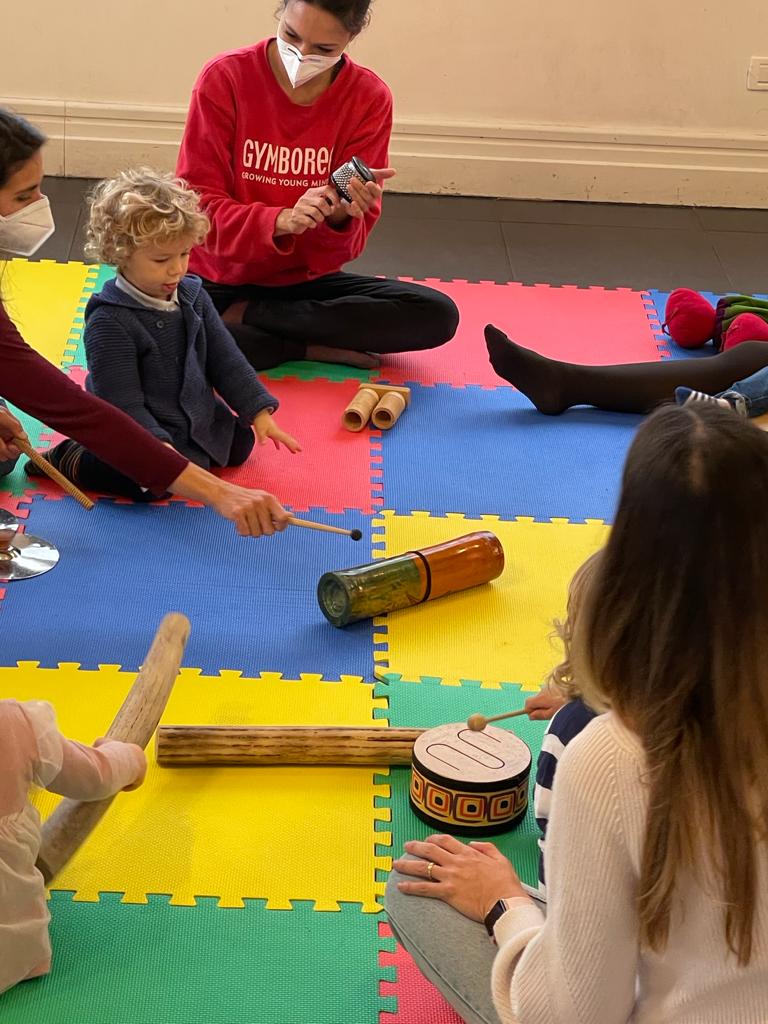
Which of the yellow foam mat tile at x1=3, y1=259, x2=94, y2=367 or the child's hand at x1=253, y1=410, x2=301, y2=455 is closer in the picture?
the child's hand at x1=253, y1=410, x2=301, y2=455

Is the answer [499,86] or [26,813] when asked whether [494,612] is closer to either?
[26,813]

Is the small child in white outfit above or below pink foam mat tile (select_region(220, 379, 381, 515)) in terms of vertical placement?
above

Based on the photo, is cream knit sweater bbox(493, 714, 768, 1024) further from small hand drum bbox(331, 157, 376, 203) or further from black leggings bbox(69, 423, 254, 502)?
small hand drum bbox(331, 157, 376, 203)

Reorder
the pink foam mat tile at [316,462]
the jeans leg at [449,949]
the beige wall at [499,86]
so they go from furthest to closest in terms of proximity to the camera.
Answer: the beige wall at [499,86]
the pink foam mat tile at [316,462]
the jeans leg at [449,949]

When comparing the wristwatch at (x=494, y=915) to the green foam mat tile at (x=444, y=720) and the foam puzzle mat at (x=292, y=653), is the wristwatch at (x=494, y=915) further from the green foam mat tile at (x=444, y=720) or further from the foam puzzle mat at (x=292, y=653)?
the green foam mat tile at (x=444, y=720)

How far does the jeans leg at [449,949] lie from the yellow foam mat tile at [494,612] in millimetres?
771

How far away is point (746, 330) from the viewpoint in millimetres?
3654

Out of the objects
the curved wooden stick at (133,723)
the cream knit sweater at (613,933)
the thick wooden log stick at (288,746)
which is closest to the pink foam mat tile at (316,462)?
the curved wooden stick at (133,723)

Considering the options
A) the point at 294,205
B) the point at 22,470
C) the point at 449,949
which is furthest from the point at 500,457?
the point at 449,949

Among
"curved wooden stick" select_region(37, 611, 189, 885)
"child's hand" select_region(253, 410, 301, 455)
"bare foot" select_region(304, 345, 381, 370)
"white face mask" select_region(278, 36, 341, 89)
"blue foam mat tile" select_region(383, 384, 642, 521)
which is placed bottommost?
"bare foot" select_region(304, 345, 381, 370)

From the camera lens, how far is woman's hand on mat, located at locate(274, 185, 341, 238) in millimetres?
3264

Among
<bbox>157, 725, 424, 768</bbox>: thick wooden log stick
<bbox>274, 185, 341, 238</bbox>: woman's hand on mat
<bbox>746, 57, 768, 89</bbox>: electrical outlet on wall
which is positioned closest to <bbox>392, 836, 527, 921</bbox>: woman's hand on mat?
<bbox>157, 725, 424, 768</bbox>: thick wooden log stick

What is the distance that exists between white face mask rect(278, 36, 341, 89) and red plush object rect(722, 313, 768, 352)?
1.37 metres

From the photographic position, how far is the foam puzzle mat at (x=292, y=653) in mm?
1731
